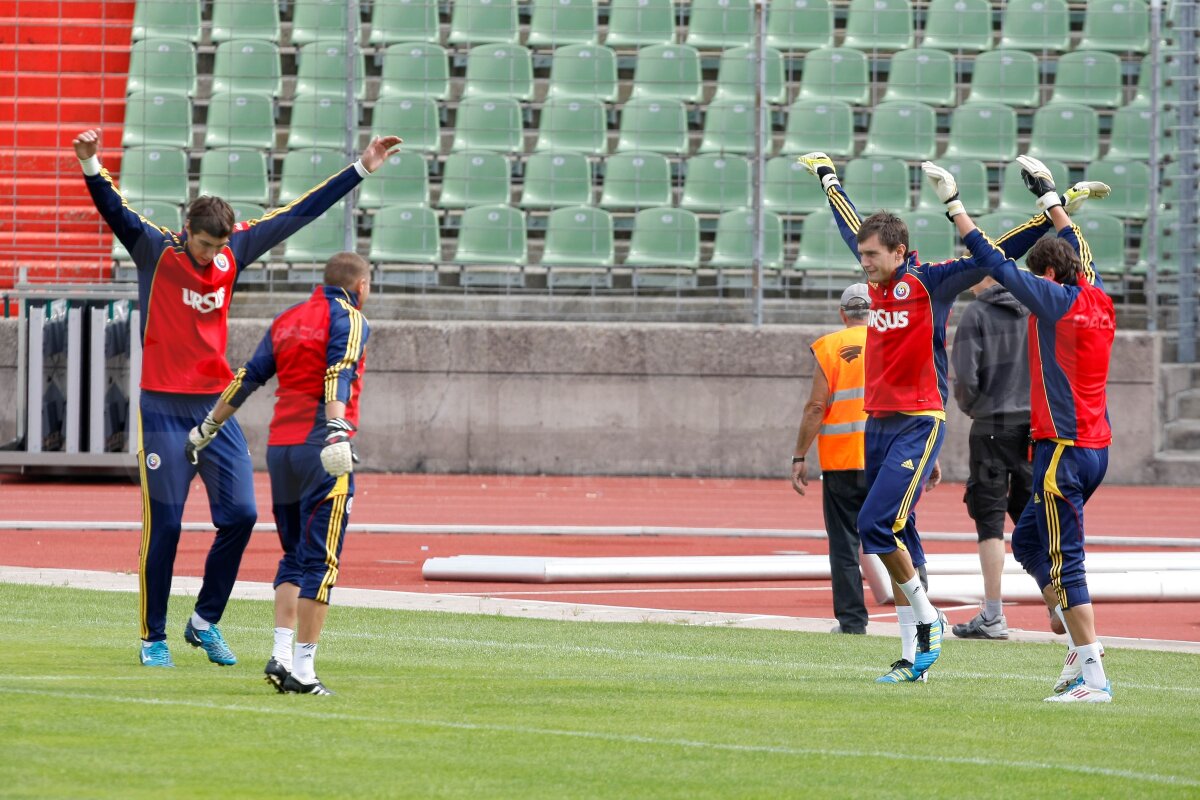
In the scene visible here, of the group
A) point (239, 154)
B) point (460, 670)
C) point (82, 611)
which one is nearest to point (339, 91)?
point (239, 154)

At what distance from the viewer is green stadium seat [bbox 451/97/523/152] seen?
19562mm

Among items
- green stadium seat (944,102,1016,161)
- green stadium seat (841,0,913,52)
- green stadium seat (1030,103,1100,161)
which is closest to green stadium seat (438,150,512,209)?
green stadium seat (841,0,913,52)

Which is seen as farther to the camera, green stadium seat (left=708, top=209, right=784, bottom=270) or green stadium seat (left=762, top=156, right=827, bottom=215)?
green stadium seat (left=762, top=156, right=827, bottom=215)

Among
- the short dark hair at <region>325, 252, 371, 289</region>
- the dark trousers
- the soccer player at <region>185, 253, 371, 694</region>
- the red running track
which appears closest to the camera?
the soccer player at <region>185, 253, 371, 694</region>

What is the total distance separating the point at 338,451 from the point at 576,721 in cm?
133

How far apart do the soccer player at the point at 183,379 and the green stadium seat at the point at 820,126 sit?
12.2 m

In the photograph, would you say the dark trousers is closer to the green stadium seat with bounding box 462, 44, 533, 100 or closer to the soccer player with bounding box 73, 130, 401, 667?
the soccer player with bounding box 73, 130, 401, 667

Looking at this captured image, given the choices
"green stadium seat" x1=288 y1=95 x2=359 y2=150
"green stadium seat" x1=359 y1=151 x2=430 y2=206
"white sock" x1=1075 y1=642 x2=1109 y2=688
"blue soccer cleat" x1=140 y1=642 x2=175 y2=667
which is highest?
"green stadium seat" x1=288 y1=95 x2=359 y2=150

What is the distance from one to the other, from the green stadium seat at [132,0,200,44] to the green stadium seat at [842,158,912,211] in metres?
7.45

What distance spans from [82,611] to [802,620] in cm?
404

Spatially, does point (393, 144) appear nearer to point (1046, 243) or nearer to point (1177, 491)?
point (1046, 243)

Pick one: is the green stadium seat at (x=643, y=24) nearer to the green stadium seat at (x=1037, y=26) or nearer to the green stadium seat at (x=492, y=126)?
the green stadium seat at (x=492, y=126)

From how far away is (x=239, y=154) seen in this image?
19.3 metres

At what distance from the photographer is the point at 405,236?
18766 mm
